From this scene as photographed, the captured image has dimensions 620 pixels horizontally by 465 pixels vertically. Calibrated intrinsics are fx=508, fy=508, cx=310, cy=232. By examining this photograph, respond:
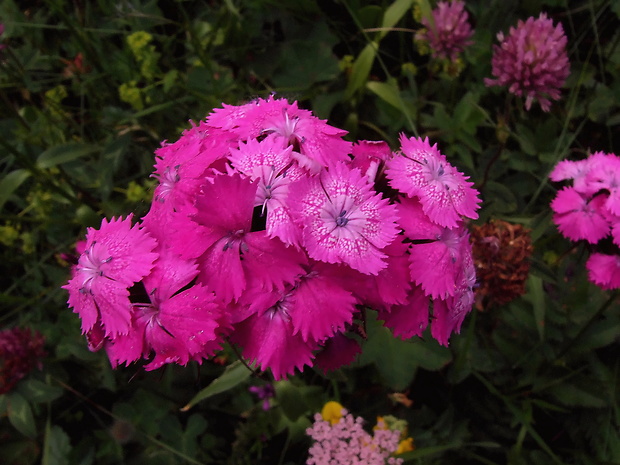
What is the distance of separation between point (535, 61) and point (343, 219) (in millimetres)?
1315

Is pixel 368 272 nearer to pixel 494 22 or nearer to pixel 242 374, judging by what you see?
pixel 242 374

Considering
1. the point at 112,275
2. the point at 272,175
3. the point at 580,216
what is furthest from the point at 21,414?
the point at 580,216

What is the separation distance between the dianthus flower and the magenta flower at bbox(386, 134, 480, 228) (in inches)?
64.5

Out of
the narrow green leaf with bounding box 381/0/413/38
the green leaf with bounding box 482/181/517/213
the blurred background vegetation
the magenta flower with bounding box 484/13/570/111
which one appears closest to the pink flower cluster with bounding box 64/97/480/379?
the blurred background vegetation

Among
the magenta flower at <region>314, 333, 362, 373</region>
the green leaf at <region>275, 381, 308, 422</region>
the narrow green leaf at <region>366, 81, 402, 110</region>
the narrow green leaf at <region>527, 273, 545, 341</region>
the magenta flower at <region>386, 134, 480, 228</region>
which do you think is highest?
the magenta flower at <region>386, 134, 480, 228</region>

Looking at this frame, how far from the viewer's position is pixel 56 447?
2.00m

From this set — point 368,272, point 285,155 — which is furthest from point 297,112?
point 368,272

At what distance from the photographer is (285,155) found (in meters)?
0.97

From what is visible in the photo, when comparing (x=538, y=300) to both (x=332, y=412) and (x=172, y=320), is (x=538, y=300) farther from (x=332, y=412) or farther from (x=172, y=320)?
(x=172, y=320)

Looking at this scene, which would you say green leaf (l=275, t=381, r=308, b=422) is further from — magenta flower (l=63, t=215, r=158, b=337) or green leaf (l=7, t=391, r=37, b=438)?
green leaf (l=7, t=391, r=37, b=438)

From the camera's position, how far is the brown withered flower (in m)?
1.65

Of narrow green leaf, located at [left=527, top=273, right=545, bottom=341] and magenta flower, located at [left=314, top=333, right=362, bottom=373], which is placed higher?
magenta flower, located at [left=314, top=333, right=362, bottom=373]

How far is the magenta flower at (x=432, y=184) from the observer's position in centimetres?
102

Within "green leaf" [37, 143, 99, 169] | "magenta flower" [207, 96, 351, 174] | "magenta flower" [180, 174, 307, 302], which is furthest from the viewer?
"green leaf" [37, 143, 99, 169]
